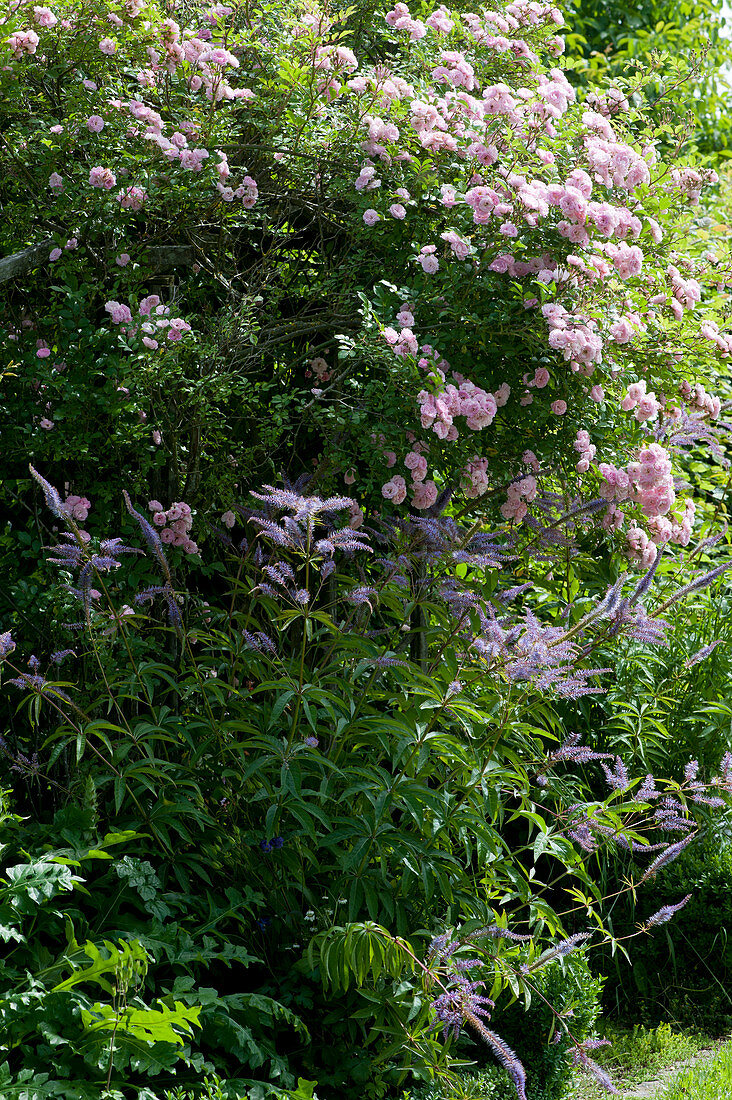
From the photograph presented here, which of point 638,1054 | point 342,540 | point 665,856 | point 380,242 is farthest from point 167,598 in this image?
point 638,1054

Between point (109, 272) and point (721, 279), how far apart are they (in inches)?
99.2

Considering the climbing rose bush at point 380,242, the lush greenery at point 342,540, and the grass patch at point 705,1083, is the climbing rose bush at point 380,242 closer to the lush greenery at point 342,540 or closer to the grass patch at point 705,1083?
the lush greenery at point 342,540

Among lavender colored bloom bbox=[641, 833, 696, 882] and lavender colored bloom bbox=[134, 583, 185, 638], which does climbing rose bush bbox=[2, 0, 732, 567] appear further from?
lavender colored bloom bbox=[641, 833, 696, 882]

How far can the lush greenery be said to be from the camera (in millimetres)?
2877

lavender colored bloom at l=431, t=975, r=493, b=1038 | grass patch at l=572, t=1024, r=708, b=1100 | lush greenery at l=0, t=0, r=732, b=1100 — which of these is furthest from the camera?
grass patch at l=572, t=1024, r=708, b=1100

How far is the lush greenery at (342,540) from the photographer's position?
2.88 meters

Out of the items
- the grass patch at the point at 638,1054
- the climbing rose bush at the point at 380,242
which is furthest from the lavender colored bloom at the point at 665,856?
the climbing rose bush at the point at 380,242

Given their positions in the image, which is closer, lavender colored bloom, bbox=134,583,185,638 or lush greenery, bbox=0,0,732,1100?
lush greenery, bbox=0,0,732,1100

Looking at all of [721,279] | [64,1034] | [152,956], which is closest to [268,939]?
[152,956]

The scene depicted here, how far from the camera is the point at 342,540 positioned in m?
3.56

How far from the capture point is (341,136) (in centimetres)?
372

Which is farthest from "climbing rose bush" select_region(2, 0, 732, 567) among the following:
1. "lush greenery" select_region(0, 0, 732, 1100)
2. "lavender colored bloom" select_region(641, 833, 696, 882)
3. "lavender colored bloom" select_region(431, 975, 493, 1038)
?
"lavender colored bloom" select_region(431, 975, 493, 1038)

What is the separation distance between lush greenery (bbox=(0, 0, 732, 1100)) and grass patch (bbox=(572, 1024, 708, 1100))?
0.04 metres

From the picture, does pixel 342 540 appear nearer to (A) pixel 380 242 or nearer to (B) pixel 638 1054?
(A) pixel 380 242
